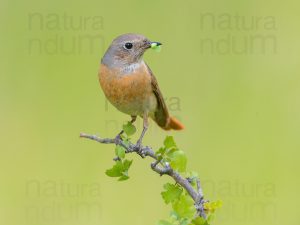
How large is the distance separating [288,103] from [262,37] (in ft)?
5.29

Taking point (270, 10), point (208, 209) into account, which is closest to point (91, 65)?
point (270, 10)

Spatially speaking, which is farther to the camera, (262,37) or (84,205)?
(262,37)

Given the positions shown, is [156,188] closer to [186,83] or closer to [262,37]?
[186,83]

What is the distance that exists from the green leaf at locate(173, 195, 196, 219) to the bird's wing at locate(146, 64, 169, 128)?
8.22 ft

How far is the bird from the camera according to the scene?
512 centimetres

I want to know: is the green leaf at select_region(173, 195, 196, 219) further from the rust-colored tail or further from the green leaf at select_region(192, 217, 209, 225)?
the rust-colored tail

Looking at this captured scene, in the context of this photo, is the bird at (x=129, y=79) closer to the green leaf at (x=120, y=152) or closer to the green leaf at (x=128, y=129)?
the green leaf at (x=128, y=129)

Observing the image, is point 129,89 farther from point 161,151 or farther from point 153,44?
point 161,151

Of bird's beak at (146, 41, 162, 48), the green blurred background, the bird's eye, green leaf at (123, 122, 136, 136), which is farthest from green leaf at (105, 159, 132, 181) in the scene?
the green blurred background

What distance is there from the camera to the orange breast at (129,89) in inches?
201

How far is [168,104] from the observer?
318 inches

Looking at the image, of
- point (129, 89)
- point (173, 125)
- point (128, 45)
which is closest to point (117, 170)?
point (129, 89)

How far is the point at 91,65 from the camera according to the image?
1074cm

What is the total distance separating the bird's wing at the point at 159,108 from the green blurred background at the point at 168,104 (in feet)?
7.09
